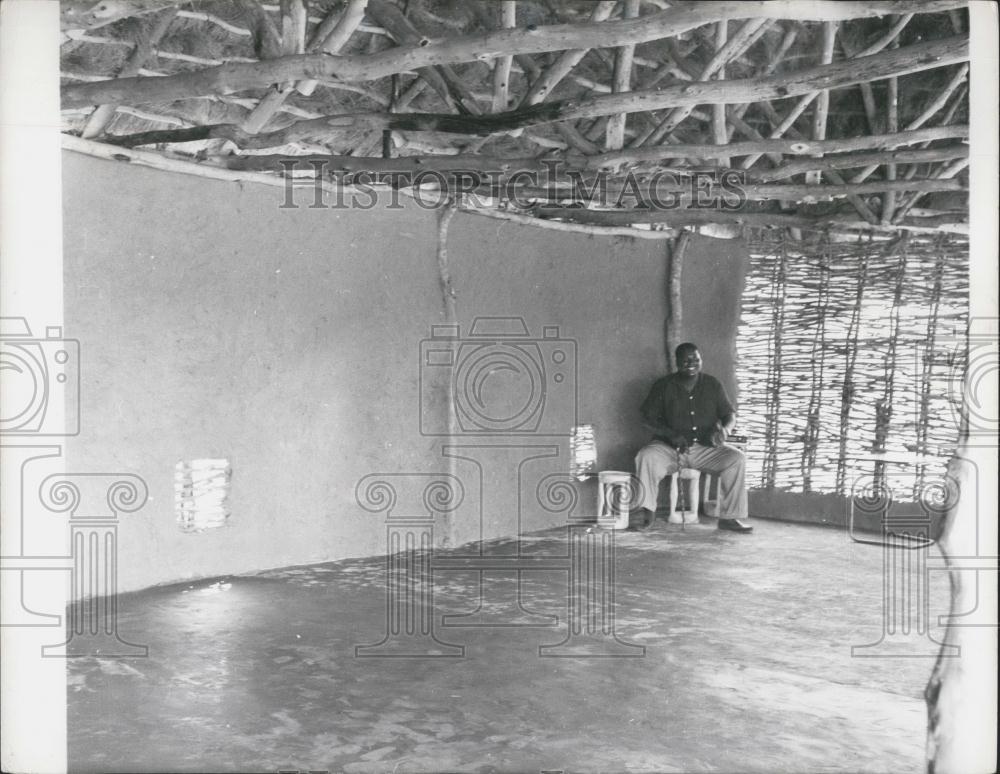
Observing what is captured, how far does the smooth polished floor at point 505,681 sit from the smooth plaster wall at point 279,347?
397mm

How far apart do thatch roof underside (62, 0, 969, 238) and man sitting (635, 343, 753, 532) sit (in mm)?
1412

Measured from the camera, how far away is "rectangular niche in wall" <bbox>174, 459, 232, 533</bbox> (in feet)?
17.9

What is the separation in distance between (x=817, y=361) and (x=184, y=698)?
553cm

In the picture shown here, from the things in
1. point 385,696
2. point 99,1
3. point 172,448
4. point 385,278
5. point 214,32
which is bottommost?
point 385,696

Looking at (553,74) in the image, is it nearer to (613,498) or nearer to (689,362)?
(689,362)

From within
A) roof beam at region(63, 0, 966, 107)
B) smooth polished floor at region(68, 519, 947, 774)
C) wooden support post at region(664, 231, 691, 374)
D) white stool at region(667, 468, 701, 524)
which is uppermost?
roof beam at region(63, 0, 966, 107)

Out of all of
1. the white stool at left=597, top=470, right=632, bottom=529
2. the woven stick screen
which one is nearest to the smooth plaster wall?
the white stool at left=597, top=470, right=632, bottom=529

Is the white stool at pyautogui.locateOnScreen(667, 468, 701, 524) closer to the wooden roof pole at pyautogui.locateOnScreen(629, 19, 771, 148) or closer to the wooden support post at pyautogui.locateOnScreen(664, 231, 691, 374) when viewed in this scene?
the wooden support post at pyautogui.locateOnScreen(664, 231, 691, 374)

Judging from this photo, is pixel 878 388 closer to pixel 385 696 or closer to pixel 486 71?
pixel 486 71

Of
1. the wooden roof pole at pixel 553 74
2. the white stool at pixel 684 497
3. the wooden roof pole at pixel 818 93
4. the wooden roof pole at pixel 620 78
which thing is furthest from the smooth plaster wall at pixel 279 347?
the wooden roof pole at pixel 818 93

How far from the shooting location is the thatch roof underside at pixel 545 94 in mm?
3770

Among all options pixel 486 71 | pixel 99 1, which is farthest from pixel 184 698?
pixel 486 71

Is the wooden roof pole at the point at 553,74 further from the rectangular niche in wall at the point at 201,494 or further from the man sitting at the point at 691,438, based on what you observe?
the man sitting at the point at 691,438

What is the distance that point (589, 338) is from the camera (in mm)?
7676
